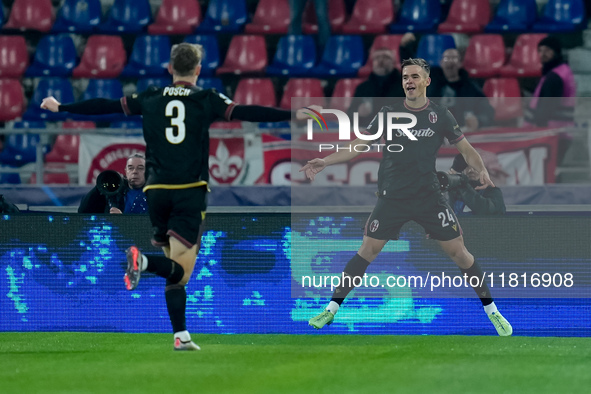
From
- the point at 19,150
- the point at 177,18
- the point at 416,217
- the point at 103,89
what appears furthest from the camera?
the point at 177,18

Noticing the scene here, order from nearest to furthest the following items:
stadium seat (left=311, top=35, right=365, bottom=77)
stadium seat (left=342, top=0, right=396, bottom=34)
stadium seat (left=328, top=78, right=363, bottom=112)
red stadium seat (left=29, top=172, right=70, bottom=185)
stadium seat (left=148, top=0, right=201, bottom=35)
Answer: red stadium seat (left=29, top=172, right=70, bottom=185), stadium seat (left=328, top=78, right=363, bottom=112), stadium seat (left=311, top=35, right=365, bottom=77), stadium seat (left=342, top=0, right=396, bottom=34), stadium seat (left=148, top=0, right=201, bottom=35)

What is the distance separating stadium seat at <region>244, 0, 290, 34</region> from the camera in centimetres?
1348

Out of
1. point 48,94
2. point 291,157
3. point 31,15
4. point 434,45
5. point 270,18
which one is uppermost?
point 270,18

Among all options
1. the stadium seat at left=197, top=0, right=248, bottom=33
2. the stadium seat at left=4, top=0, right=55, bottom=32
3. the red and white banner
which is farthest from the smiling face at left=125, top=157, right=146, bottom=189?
the stadium seat at left=4, top=0, right=55, bottom=32

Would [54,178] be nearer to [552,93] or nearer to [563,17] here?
[552,93]

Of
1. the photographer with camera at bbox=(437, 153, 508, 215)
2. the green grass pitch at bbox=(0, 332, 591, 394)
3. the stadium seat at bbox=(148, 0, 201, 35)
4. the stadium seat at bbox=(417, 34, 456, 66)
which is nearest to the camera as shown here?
the green grass pitch at bbox=(0, 332, 591, 394)

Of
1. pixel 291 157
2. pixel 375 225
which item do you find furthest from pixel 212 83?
pixel 375 225

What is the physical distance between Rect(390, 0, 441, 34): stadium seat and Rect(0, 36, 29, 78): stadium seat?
15.3 ft

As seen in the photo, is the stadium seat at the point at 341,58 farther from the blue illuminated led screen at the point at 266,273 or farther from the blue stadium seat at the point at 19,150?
the blue illuminated led screen at the point at 266,273

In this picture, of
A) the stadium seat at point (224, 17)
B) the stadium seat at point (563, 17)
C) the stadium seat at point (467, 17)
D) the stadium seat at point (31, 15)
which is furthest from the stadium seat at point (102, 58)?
the stadium seat at point (563, 17)

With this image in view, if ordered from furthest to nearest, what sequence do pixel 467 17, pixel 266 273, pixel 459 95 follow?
pixel 467 17, pixel 459 95, pixel 266 273

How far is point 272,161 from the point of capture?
9609 mm

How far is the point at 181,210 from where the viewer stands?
628cm

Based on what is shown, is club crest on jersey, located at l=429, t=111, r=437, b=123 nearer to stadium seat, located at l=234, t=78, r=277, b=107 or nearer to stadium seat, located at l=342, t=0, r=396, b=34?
stadium seat, located at l=234, t=78, r=277, b=107
